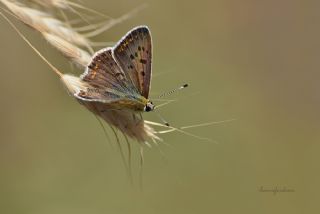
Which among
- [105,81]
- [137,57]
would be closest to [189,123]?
[137,57]

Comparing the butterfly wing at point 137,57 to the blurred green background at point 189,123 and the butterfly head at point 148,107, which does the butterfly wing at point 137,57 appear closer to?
the butterfly head at point 148,107

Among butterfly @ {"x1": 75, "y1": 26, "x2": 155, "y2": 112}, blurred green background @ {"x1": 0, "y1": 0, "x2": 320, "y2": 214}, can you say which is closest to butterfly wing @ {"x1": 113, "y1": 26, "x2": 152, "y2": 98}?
butterfly @ {"x1": 75, "y1": 26, "x2": 155, "y2": 112}

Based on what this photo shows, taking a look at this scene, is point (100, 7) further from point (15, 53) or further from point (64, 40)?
point (64, 40)

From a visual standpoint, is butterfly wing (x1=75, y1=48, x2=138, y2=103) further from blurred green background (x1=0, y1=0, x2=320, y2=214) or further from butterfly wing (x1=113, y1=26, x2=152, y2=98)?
blurred green background (x1=0, y1=0, x2=320, y2=214)

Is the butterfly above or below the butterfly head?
above

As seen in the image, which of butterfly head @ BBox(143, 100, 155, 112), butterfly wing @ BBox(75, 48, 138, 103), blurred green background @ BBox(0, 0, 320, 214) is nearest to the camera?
butterfly wing @ BBox(75, 48, 138, 103)

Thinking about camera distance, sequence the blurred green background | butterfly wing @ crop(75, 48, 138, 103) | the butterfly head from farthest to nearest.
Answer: the blurred green background < the butterfly head < butterfly wing @ crop(75, 48, 138, 103)

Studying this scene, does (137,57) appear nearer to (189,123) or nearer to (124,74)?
(124,74)
